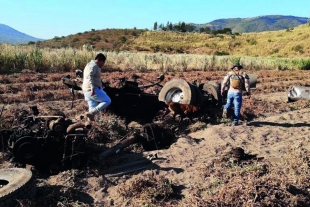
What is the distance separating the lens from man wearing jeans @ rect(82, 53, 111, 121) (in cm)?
746

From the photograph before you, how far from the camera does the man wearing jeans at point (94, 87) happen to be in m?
7.46

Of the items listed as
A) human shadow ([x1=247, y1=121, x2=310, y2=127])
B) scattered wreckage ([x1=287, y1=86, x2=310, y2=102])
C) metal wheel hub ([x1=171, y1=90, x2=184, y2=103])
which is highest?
metal wheel hub ([x1=171, y1=90, x2=184, y2=103])

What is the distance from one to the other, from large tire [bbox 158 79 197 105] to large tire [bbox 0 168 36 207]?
460cm

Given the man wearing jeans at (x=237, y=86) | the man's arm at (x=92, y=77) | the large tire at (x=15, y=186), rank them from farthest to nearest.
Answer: the man wearing jeans at (x=237, y=86) < the man's arm at (x=92, y=77) < the large tire at (x=15, y=186)

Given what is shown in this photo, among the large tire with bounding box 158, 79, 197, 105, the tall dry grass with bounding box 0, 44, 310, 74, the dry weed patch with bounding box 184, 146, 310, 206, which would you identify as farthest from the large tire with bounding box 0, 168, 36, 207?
the tall dry grass with bounding box 0, 44, 310, 74

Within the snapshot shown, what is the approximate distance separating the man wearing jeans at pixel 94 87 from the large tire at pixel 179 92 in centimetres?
209

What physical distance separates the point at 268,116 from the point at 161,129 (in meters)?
3.94

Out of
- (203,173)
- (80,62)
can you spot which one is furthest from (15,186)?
(80,62)

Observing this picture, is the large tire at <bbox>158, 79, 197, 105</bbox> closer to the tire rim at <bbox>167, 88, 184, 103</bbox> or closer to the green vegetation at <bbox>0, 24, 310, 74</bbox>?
the tire rim at <bbox>167, 88, 184, 103</bbox>

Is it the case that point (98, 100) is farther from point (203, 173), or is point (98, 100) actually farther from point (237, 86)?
point (237, 86)

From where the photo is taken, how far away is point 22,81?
1386cm

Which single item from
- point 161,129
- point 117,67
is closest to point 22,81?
point 117,67

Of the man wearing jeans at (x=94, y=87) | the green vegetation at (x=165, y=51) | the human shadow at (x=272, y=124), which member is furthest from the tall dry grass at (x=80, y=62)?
the human shadow at (x=272, y=124)

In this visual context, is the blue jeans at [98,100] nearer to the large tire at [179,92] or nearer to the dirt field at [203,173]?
the dirt field at [203,173]
